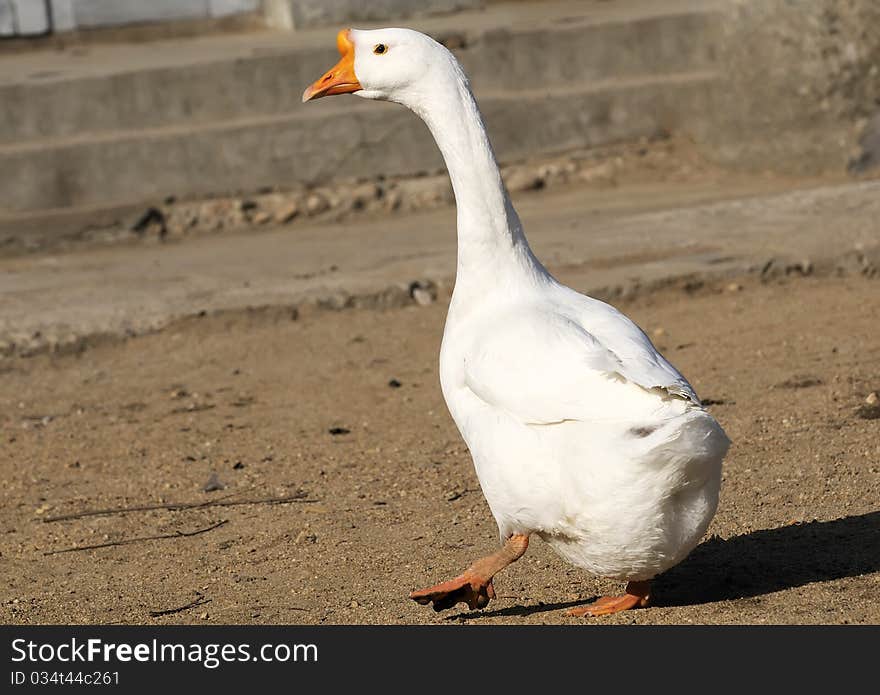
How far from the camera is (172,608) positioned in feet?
14.8

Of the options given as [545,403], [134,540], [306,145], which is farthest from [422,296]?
[545,403]

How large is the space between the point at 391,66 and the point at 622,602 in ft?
6.00

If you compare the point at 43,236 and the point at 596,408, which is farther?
the point at 43,236

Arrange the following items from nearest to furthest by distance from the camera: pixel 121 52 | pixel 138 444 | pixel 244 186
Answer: pixel 138 444, pixel 244 186, pixel 121 52

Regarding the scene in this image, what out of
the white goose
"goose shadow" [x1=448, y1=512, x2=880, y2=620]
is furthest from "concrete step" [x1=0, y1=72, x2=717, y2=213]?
"goose shadow" [x1=448, y1=512, x2=880, y2=620]

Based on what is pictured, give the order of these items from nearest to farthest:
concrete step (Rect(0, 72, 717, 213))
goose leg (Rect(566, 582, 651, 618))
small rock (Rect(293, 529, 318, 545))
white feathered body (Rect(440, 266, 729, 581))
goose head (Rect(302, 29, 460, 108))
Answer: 1. white feathered body (Rect(440, 266, 729, 581))
2. goose leg (Rect(566, 582, 651, 618))
3. goose head (Rect(302, 29, 460, 108))
4. small rock (Rect(293, 529, 318, 545))
5. concrete step (Rect(0, 72, 717, 213))

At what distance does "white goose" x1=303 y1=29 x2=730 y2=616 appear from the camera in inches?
145

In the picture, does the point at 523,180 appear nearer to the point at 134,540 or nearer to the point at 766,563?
the point at 134,540

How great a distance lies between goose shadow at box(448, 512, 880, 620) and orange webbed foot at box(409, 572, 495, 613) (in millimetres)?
212

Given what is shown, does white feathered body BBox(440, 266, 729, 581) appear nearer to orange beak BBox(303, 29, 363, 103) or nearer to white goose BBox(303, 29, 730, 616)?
white goose BBox(303, 29, 730, 616)

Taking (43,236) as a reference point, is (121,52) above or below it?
above

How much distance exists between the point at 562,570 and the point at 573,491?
0.97 meters

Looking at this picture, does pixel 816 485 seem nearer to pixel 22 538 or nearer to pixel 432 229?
pixel 22 538

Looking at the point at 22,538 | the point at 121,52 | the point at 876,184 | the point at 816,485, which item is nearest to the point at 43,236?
the point at 121,52
